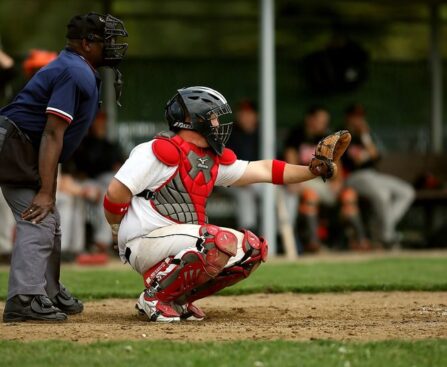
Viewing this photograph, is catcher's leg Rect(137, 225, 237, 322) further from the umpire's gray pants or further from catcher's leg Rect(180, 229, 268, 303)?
the umpire's gray pants

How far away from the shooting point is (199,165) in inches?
272

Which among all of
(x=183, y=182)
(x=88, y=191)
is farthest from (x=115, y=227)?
(x=88, y=191)

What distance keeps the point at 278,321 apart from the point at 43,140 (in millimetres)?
1881

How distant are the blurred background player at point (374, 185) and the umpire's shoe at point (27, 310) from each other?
26.2 ft

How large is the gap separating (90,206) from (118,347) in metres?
8.32

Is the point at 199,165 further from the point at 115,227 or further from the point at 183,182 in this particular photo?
the point at 115,227

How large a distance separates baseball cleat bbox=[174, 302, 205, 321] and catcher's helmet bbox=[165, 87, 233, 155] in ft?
3.35

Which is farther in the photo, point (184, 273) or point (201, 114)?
point (201, 114)

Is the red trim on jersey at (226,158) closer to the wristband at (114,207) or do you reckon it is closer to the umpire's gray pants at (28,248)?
the wristband at (114,207)

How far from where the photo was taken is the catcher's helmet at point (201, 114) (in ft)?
22.6

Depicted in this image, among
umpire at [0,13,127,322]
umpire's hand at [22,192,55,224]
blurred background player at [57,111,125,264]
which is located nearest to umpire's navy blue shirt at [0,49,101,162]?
umpire at [0,13,127,322]

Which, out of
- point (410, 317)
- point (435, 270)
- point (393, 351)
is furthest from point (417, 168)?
point (393, 351)

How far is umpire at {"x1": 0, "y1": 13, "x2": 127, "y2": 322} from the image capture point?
6836mm

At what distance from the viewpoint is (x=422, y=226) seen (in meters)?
15.8
